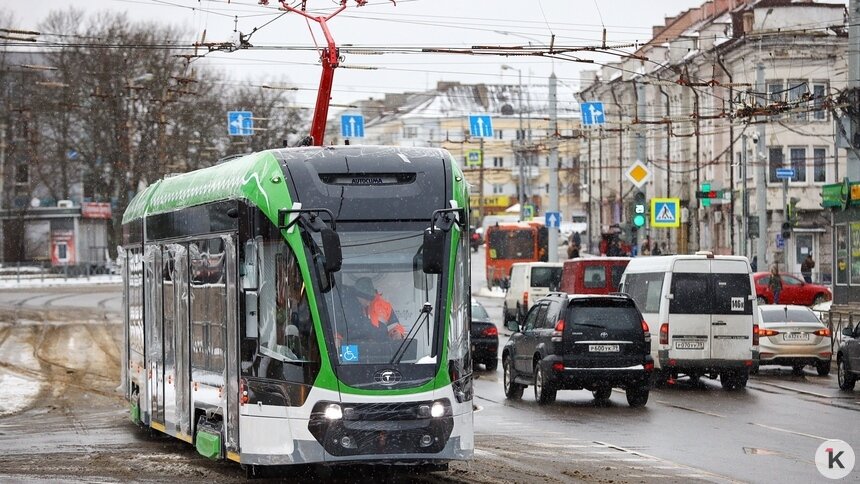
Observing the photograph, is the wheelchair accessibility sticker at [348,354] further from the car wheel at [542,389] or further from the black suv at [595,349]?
the car wheel at [542,389]

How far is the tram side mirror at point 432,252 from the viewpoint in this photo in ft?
39.7

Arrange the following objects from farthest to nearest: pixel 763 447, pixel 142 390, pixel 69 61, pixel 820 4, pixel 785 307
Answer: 1. pixel 820 4
2. pixel 69 61
3. pixel 785 307
4. pixel 142 390
5. pixel 763 447

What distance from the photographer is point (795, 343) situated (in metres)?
29.2

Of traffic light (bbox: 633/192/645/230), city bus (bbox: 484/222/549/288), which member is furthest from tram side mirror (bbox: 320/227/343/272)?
city bus (bbox: 484/222/549/288)

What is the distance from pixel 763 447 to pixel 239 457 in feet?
20.1

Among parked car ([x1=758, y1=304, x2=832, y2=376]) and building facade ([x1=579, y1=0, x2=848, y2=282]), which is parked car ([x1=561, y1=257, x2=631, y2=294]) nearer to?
parked car ([x1=758, y1=304, x2=832, y2=376])

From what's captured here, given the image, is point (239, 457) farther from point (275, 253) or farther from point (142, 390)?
point (142, 390)

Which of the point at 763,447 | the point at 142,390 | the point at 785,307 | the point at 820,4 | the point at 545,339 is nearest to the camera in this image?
the point at 763,447

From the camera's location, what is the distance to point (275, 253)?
1237 cm

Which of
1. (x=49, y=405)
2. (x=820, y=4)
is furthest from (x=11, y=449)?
(x=820, y=4)

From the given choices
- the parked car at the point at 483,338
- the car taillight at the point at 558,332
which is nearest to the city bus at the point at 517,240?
the parked car at the point at 483,338

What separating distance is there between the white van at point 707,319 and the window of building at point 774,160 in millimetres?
43654

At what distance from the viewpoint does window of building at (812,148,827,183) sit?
69250mm

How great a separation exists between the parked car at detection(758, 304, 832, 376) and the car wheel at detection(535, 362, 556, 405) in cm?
786
